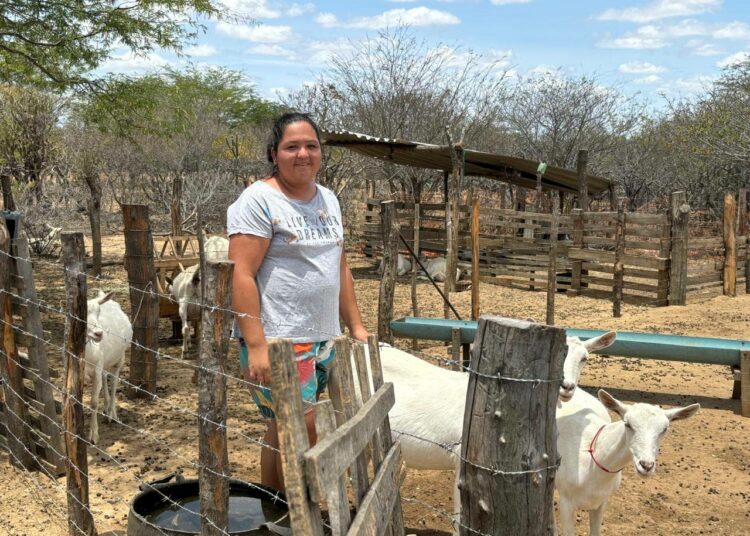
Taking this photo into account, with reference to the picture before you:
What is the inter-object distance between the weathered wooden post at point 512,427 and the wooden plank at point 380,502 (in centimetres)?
28

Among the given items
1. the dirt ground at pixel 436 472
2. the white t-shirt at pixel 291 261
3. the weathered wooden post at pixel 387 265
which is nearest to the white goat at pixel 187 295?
the dirt ground at pixel 436 472

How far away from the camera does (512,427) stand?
2.16 meters

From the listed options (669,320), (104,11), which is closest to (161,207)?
(104,11)

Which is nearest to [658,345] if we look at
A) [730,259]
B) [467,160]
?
[730,259]

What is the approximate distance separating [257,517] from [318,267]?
3.82ft

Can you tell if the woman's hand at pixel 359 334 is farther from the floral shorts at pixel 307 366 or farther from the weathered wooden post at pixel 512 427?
the weathered wooden post at pixel 512 427

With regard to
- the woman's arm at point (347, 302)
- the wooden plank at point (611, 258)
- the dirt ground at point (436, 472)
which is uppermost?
the woman's arm at point (347, 302)

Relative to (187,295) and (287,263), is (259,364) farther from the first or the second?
(187,295)

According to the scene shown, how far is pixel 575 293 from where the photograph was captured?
1374 cm

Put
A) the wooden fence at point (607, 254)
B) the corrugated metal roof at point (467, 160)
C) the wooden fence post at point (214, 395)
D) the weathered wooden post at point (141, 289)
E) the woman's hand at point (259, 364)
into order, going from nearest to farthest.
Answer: the wooden fence post at point (214, 395) → the woman's hand at point (259, 364) → the weathered wooden post at point (141, 289) → the corrugated metal roof at point (467, 160) → the wooden fence at point (607, 254)

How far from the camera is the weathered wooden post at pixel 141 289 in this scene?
6422 millimetres

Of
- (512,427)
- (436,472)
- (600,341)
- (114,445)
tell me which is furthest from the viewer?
(114,445)

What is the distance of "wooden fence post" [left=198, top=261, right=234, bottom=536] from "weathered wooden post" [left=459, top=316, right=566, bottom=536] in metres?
0.86

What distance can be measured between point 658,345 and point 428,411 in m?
3.71
